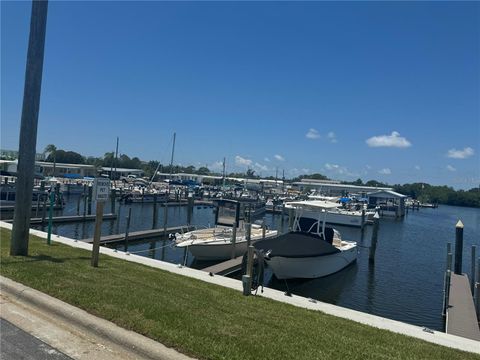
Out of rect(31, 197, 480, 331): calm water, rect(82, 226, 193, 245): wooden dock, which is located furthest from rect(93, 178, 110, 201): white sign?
rect(82, 226, 193, 245): wooden dock

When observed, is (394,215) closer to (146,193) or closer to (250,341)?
(146,193)

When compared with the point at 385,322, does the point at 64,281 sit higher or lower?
higher

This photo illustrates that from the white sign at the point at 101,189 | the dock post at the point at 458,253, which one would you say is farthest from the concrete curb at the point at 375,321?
the dock post at the point at 458,253

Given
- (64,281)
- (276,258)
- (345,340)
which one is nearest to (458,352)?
(345,340)

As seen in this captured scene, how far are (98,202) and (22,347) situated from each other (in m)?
6.01

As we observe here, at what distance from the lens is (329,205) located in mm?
26344

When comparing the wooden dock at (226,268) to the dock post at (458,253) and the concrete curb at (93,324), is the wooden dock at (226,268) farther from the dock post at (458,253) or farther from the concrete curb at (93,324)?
the dock post at (458,253)

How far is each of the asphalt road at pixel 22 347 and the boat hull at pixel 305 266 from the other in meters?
13.1

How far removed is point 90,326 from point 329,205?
2181cm

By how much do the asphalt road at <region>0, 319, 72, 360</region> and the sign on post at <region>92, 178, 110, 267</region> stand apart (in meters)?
4.91

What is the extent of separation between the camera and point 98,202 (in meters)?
10.9

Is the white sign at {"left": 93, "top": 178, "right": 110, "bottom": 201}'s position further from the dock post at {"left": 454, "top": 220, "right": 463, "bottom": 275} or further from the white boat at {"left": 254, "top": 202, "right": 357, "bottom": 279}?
the dock post at {"left": 454, "top": 220, "right": 463, "bottom": 275}

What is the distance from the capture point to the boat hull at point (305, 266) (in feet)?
62.4

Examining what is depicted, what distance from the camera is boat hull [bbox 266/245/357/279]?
19.0 meters
